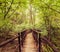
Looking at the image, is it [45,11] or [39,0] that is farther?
[45,11]

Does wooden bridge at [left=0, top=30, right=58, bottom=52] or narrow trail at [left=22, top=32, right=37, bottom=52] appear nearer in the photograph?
wooden bridge at [left=0, top=30, right=58, bottom=52]

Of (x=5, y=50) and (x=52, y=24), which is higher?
(x=52, y=24)

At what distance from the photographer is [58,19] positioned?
11.9m

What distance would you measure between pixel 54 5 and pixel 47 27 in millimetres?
2952

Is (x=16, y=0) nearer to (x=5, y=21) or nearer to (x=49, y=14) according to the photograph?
(x=5, y=21)

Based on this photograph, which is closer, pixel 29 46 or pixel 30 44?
pixel 29 46

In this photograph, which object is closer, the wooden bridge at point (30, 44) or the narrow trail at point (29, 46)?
the wooden bridge at point (30, 44)

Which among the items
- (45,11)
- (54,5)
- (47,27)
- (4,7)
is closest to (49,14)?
(45,11)

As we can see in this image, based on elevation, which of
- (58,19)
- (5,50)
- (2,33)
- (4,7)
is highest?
(4,7)

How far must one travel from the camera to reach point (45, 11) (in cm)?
1051

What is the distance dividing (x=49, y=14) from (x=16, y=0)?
2896 mm

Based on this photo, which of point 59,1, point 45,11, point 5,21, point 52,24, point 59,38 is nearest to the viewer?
point 59,1

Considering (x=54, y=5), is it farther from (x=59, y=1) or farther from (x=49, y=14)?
(x=49, y=14)

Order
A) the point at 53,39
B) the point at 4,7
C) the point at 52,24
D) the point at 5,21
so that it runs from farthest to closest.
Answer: the point at 53,39
the point at 52,24
the point at 4,7
the point at 5,21
